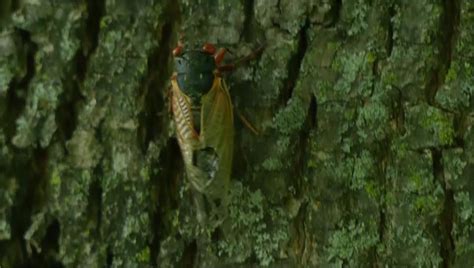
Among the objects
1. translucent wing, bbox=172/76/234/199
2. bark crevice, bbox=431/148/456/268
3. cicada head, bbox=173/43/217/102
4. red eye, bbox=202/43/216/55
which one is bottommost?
bark crevice, bbox=431/148/456/268

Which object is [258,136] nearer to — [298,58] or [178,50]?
[298,58]

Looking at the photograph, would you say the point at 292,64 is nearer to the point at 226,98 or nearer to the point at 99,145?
the point at 226,98

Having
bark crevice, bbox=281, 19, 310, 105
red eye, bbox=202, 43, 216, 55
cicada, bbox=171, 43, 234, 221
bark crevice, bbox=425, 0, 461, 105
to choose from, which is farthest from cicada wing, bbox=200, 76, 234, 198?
bark crevice, bbox=425, 0, 461, 105

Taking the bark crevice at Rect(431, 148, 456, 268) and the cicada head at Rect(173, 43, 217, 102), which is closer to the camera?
the bark crevice at Rect(431, 148, 456, 268)

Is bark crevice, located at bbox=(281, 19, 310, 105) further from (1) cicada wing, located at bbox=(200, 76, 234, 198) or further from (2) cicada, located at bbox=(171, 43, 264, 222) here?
(1) cicada wing, located at bbox=(200, 76, 234, 198)

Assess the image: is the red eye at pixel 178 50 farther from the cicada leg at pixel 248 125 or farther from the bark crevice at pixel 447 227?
the bark crevice at pixel 447 227

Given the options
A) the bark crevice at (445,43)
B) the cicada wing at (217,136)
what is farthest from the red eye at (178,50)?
the bark crevice at (445,43)

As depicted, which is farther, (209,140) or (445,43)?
(209,140)

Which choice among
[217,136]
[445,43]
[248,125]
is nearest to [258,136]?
[248,125]
